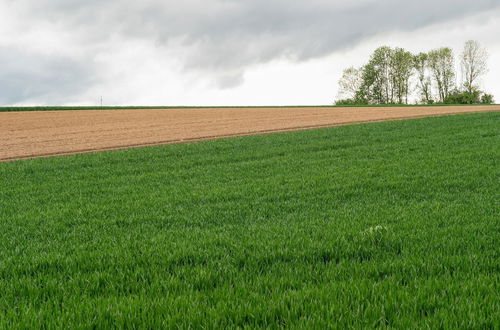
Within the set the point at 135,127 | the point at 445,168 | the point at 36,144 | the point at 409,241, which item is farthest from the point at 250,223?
the point at 135,127

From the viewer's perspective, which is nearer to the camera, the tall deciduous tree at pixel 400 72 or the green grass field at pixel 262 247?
the green grass field at pixel 262 247

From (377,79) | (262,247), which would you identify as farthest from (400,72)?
(262,247)

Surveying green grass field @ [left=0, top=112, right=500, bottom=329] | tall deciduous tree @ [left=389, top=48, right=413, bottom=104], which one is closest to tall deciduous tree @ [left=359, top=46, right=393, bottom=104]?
tall deciduous tree @ [left=389, top=48, right=413, bottom=104]

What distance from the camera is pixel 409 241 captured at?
648cm

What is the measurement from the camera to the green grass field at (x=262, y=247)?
4414mm

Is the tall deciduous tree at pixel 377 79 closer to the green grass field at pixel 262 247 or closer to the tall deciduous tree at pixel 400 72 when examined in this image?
the tall deciduous tree at pixel 400 72

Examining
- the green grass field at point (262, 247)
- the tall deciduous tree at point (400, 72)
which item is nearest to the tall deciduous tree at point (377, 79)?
the tall deciduous tree at point (400, 72)

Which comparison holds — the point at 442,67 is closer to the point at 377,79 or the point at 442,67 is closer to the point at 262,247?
the point at 377,79

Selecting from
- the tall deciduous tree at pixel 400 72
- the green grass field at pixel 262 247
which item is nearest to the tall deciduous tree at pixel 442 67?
the tall deciduous tree at pixel 400 72

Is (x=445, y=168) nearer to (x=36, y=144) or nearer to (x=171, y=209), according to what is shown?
(x=171, y=209)

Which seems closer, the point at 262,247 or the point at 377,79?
the point at 262,247

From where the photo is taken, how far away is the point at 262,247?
6.47 metres

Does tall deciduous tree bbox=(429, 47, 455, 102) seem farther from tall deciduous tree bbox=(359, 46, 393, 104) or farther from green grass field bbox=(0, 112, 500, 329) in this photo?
green grass field bbox=(0, 112, 500, 329)

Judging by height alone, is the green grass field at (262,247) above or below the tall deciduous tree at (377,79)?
below
